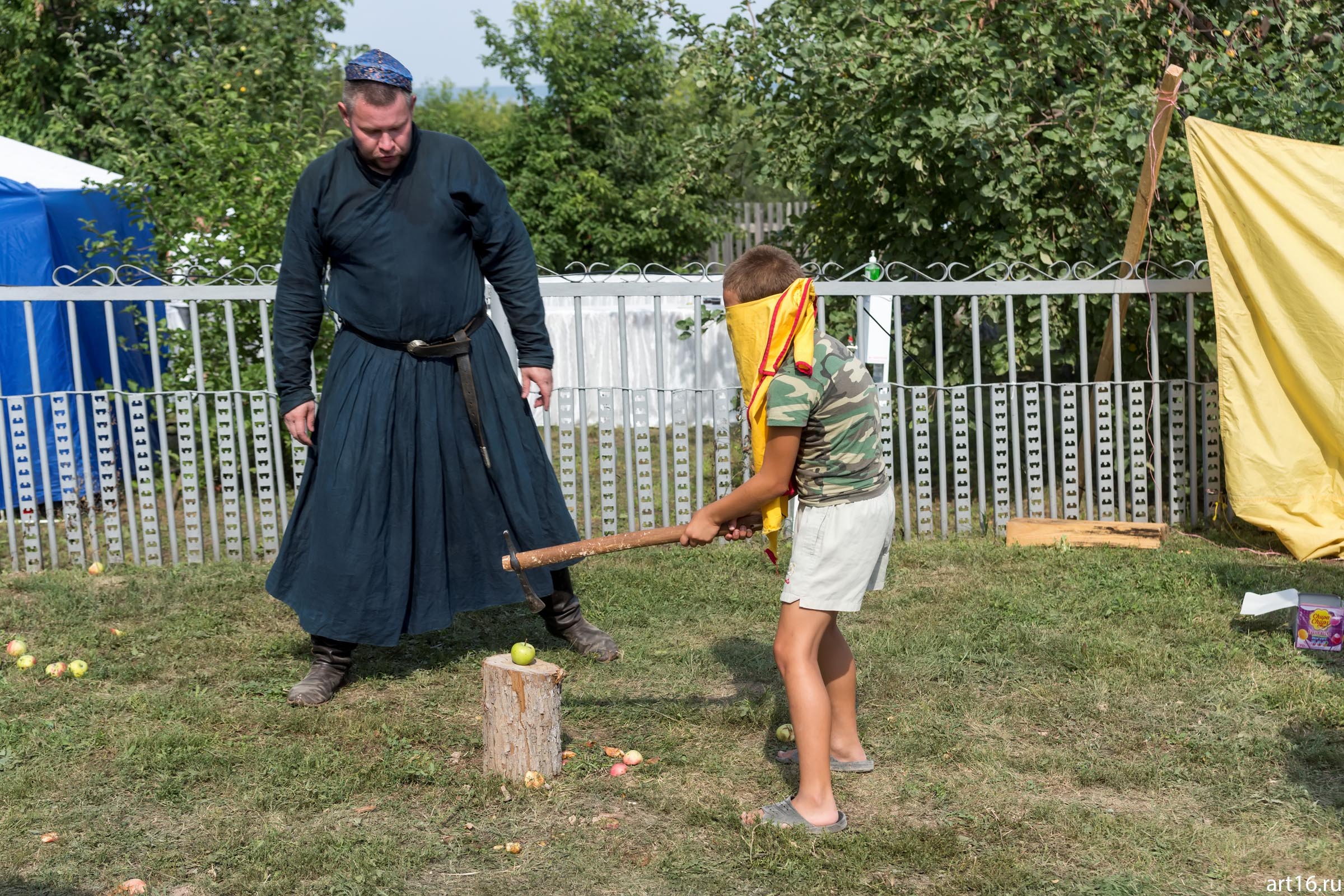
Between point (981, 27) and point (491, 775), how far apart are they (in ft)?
17.1

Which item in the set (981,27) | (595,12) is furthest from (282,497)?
(595,12)

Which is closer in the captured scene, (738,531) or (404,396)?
(738,531)

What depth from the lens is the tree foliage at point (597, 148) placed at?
1424cm

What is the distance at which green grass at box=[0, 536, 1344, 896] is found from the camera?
3312mm

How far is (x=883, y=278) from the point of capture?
24.6ft

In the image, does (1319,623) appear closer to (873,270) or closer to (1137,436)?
(1137,436)

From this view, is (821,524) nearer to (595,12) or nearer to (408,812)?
(408,812)

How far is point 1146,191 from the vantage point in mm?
6484

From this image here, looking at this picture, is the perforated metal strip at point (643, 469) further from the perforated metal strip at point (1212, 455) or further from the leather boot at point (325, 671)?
the perforated metal strip at point (1212, 455)

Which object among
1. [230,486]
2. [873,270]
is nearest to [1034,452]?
[873,270]

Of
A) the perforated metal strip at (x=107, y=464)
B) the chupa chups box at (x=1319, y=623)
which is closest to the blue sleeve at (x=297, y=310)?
the perforated metal strip at (x=107, y=464)

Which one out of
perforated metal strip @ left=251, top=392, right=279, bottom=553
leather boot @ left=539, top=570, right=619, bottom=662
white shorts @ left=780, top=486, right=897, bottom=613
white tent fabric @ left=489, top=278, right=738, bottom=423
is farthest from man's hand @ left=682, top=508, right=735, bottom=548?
white tent fabric @ left=489, top=278, right=738, bottom=423

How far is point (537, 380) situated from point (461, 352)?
0.31 meters

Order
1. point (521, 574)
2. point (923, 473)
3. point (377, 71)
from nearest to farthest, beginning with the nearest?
point (521, 574)
point (377, 71)
point (923, 473)
